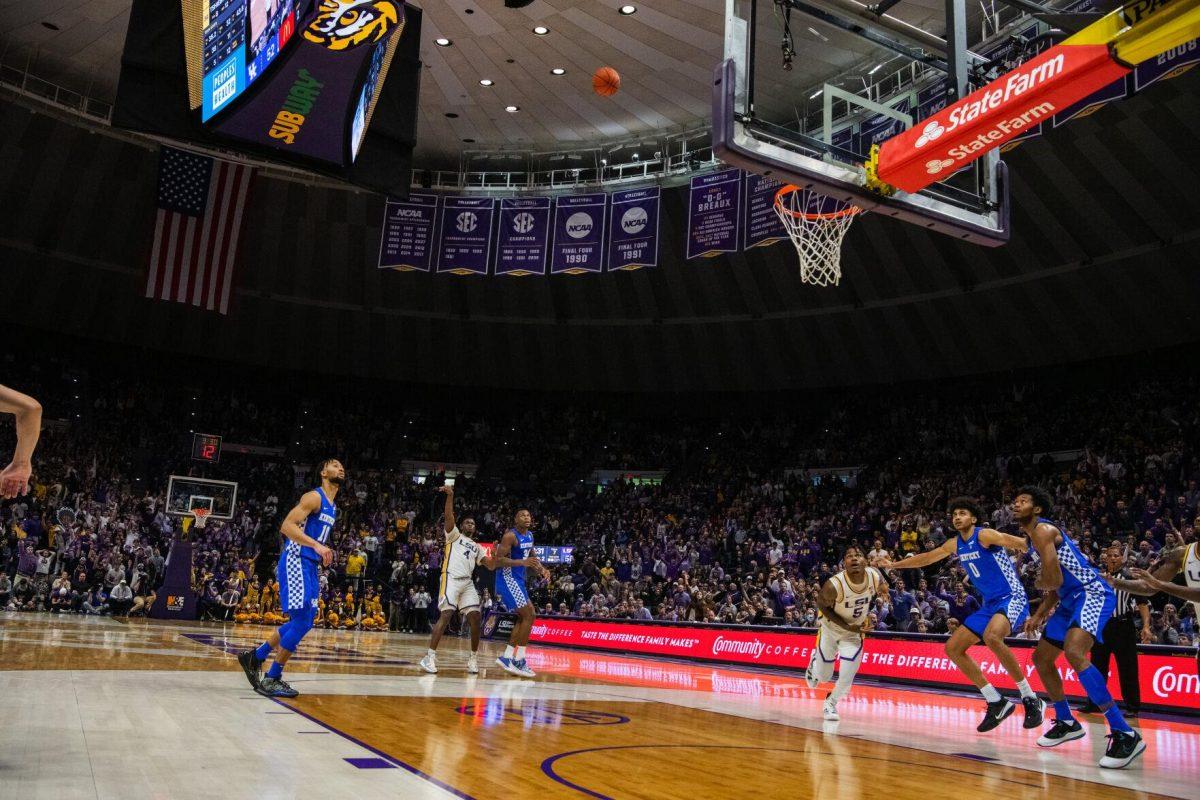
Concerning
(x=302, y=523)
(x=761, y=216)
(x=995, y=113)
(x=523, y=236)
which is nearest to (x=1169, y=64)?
(x=995, y=113)

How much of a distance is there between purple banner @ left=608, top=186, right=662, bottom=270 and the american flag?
889 centimetres

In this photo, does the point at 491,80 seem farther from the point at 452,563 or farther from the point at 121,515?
the point at 121,515

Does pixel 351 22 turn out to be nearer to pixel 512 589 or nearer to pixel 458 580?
pixel 458 580

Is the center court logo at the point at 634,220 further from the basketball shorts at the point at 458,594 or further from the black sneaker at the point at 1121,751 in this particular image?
the black sneaker at the point at 1121,751

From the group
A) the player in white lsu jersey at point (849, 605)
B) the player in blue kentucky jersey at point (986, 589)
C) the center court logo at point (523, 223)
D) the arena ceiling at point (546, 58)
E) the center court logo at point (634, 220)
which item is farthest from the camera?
the center court logo at point (523, 223)

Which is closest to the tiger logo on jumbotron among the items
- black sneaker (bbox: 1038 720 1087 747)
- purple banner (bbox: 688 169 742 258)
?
purple banner (bbox: 688 169 742 258)

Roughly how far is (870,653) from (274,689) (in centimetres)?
1011

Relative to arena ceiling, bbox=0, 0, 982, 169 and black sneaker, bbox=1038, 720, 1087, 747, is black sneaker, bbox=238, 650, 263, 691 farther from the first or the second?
arena ceiling, bbox=0, 0, 982, 169

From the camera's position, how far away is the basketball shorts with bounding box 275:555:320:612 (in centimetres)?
755

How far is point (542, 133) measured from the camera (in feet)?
79.6

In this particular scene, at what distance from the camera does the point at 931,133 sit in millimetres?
7801

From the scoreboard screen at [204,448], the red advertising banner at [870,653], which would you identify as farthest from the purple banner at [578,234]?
the scoreboard screen at [204,448]

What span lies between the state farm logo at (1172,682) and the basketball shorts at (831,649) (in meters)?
4.19

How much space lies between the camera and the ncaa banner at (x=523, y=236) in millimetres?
22922
